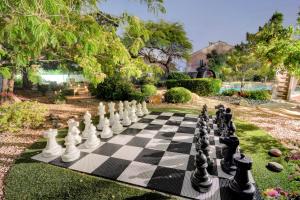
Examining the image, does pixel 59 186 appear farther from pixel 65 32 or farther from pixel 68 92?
pixel 68 92

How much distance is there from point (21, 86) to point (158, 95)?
438 inches

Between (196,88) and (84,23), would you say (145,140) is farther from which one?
(196,88)

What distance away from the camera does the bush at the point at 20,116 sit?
4.08 metres

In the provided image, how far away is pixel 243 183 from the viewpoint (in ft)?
6.27

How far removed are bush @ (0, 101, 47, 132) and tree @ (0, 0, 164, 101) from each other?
147cm

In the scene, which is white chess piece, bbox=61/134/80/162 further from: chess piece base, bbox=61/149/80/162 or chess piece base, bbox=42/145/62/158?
chess piece base, bbox=42/145/62/158

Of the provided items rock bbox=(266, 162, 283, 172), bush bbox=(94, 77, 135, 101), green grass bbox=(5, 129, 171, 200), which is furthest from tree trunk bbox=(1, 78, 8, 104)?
rock bbox=(266, 162, 283, 172)

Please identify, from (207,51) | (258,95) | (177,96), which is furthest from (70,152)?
(207,51)

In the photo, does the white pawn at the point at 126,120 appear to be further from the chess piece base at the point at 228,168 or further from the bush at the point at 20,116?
the chess piece base at the point at 228,168

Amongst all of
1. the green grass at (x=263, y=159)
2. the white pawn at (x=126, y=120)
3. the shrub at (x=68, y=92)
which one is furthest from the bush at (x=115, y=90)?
the green grass at (x=263, y=159)

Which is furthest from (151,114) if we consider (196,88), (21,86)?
(21,86)

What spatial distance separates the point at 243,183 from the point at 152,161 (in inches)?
48.5

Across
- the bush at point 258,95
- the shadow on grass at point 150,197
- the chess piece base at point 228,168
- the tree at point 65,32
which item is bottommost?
the shadow on grass at point 150,197

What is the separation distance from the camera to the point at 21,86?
14.0m
